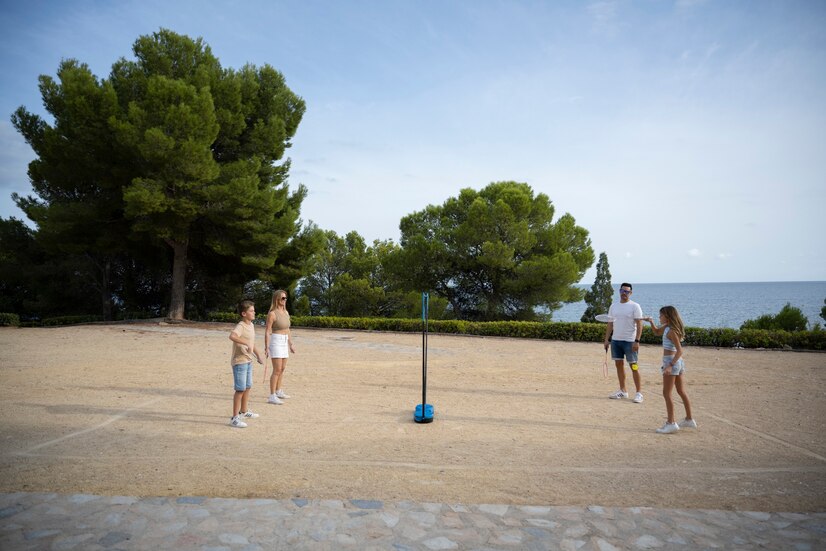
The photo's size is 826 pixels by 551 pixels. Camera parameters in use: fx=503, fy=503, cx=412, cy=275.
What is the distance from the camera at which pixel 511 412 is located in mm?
7336

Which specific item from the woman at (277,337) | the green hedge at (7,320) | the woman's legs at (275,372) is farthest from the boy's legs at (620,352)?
the green hedge at (7,320)

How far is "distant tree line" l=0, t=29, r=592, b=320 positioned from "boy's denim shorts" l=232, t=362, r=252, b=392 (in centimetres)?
1365

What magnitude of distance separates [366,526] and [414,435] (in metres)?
2.47

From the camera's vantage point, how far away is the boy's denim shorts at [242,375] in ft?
20.9

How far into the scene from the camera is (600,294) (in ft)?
107

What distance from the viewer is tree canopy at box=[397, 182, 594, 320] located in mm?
24594

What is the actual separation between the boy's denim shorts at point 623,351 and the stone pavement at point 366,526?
4.10 metres

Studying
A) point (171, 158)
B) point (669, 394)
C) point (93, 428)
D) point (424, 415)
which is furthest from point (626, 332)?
point (171, 158)

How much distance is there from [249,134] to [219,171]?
10.7 feet

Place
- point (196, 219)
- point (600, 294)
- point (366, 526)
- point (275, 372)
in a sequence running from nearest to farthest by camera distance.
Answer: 1. point (366, 526)
2. point (275, 372)
3. point (196, 219)
4. point (600, 294)

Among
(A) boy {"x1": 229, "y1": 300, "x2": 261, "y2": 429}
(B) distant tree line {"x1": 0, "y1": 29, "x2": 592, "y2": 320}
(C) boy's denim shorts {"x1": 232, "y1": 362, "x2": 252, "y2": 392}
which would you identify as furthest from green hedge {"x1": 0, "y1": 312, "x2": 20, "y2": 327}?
(C) boy's denim shorts {"x1": 232, "y1": 362, "x2": 252, "y2": 392}

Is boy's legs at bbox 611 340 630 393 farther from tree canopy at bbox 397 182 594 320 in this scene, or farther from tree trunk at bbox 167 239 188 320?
tree trunk at bbox 167 239 188 320

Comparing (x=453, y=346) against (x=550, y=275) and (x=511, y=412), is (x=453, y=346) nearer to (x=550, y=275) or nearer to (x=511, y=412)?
(x=511, y=412)

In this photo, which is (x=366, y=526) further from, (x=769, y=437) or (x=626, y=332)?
(x=626, y=332)
